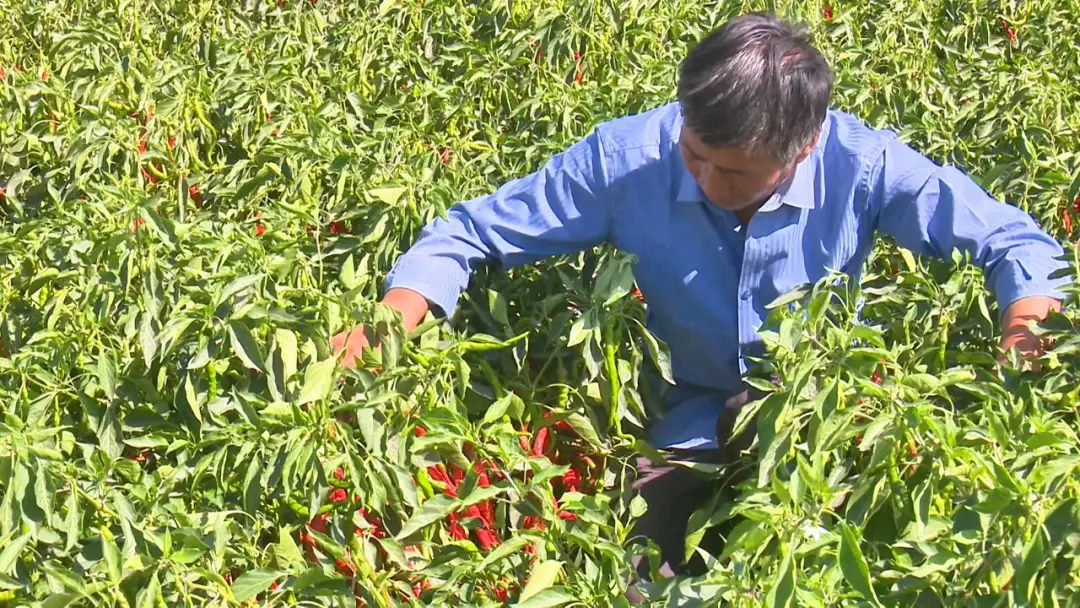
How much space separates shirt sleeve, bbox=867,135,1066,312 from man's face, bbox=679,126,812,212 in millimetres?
151

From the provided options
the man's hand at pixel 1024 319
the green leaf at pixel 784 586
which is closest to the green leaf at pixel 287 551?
the green leaf at pixel 784 586

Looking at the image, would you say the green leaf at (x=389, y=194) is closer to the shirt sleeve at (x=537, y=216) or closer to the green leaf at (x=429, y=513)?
the shirt sleeve at (x=537, y=216)

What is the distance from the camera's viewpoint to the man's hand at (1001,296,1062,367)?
1.75 metres

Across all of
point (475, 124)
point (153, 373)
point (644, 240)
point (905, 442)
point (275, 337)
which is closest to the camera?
point (905, 442)

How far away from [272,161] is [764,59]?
0.99 metres

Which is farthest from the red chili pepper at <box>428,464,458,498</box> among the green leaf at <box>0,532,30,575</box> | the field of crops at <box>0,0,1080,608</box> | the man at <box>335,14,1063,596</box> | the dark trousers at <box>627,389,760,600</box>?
the green leaf at <box>0,532,30,575</box>

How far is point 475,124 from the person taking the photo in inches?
103

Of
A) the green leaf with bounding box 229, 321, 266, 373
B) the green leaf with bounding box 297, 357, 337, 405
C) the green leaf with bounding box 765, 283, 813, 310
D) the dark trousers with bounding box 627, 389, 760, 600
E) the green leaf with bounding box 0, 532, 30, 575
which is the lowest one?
the dark trousers with bounding box 627, 389, 760, 600

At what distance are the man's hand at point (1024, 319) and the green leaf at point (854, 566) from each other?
1.86ft

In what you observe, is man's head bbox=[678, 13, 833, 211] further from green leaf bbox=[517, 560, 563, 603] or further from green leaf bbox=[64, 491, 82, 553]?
green leaf bbox=[64, 491, 82, 553]

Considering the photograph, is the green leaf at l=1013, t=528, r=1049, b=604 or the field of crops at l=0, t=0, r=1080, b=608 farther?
the field of crops at l=0, t=0, r=1080, b=608

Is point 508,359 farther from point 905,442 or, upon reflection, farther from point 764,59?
point 905,442

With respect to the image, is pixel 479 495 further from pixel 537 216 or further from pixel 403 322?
pixel 537 216

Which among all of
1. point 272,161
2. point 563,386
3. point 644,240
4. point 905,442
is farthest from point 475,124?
point 905,442
